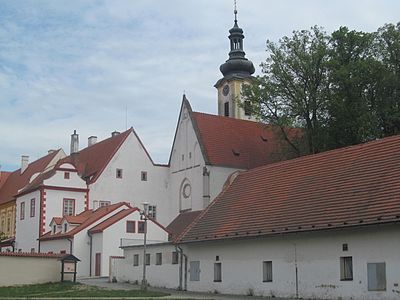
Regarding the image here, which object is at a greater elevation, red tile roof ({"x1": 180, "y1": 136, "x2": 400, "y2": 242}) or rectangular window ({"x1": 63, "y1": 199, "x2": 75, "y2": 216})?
rectangular window ({"x1": 63, "y1": 199, "x2": 75, "y2": 216})

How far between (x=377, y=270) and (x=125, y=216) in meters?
26.6

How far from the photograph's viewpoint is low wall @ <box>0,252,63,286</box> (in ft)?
133

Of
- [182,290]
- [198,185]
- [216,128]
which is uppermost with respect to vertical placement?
[216,128]

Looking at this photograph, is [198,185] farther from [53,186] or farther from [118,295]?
[118,295]

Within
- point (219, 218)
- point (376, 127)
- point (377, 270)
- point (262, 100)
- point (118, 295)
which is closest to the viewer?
point (377, 270)

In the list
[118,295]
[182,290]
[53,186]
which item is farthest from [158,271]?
[53,186]

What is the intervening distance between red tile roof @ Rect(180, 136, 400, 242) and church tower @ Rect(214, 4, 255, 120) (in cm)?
3810

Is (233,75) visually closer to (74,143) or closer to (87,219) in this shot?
(74,143)

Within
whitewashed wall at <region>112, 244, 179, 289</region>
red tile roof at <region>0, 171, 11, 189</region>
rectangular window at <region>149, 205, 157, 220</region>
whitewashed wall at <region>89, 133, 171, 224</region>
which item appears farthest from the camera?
red tile roof at <region>0, 171, 11, 189</region>

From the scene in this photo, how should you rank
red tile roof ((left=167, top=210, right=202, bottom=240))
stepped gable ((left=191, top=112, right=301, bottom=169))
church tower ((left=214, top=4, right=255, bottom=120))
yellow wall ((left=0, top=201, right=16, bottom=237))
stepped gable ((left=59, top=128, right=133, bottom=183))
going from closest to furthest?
red tile roof ((left=167, top=210, right=202, bottom=240)) < stepped gable ((left=191, top=112, right=301, bottom=169)) < stepped gable ((left=59, top=128, right=133, bottom=183)) < yellow wall ((left=0, top=201, right=16, bottom=237)) < church tower ((left=214, top=4, right=255, bottom=120))

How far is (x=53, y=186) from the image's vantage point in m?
59.0

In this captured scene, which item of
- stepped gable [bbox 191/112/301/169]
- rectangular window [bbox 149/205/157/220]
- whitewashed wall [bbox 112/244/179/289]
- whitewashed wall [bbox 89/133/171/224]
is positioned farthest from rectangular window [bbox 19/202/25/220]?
whitewashed wall [bbox 112/244/179/289]

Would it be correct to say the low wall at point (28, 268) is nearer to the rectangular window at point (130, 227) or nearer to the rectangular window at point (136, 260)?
the rectangular window at point (136, 260)

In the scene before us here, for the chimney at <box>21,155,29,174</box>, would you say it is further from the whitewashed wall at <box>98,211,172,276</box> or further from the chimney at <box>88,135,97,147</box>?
the whitewashed wall at <box>98,211,172,276</box>
